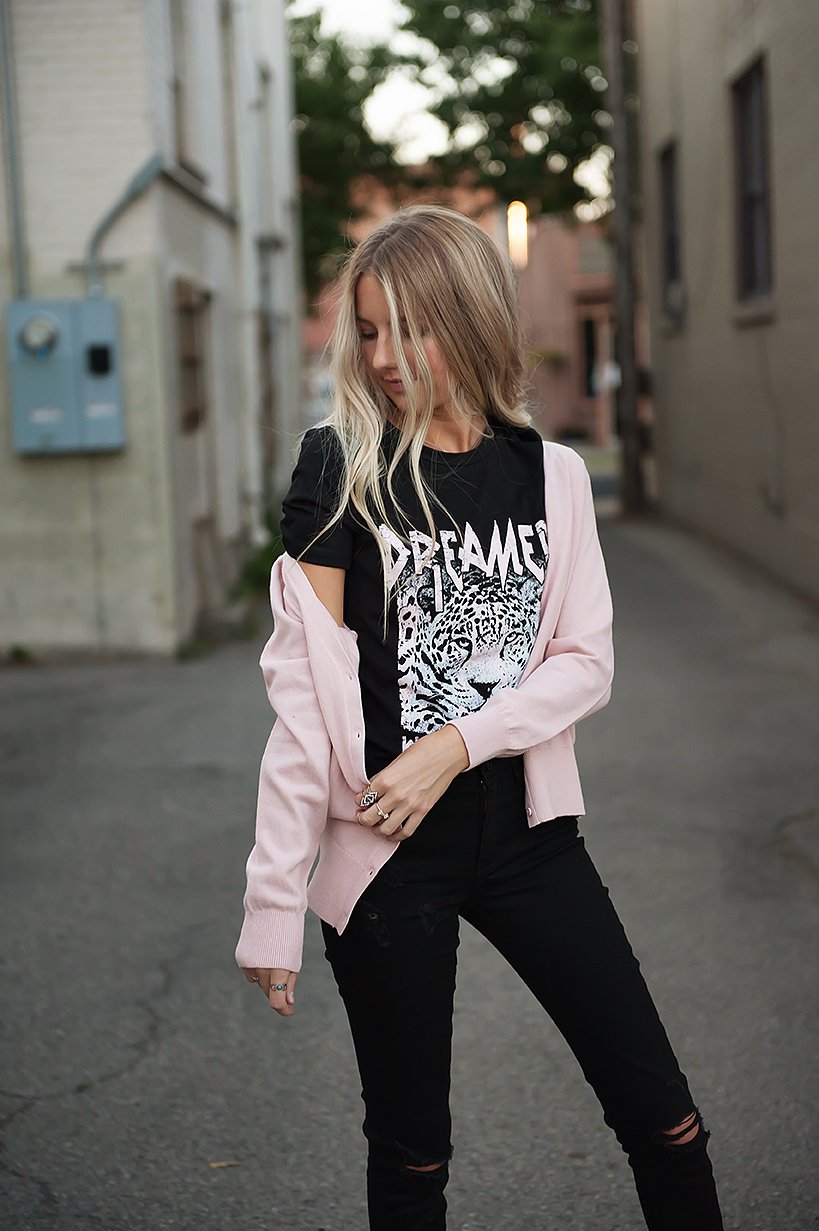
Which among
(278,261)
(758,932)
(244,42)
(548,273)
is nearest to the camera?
(758,932)

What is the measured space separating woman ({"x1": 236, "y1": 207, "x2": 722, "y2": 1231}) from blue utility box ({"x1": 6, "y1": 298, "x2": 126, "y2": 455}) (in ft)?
22.9

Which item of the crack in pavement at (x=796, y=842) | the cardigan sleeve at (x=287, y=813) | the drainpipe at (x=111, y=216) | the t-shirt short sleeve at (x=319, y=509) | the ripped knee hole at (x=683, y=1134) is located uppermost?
the drainpipe at (x=111, y=216)

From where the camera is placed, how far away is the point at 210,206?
1148 cm

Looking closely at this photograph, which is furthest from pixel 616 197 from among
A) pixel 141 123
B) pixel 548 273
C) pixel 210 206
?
pixel 548 273

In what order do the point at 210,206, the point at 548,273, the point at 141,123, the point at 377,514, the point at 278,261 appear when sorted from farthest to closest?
1. the point at 548,273
2. the point at 278,261
3. the point at 210,206
4. the point at 141,123
5. the point at 377,514

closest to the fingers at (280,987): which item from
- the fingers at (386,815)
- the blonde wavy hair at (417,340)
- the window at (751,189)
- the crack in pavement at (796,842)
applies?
the fingers at (386,815)

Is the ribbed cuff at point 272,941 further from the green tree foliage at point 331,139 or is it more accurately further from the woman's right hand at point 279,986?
the green tree foliage at point 331,139

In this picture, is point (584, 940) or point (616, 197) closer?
point (584, 940)

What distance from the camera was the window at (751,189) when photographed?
1153 cm

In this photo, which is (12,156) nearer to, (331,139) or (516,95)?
(516,95)

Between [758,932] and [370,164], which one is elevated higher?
[370,164]

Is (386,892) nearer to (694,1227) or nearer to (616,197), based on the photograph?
(694,1227)

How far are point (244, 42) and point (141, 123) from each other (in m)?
5.91

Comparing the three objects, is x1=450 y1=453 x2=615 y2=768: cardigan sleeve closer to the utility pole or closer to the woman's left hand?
the woman's left hand
